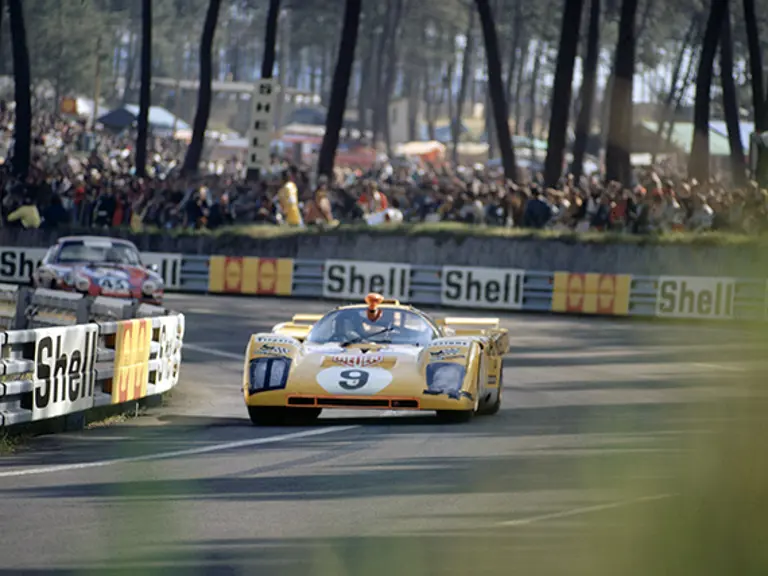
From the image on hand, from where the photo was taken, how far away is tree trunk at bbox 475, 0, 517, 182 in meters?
46.8

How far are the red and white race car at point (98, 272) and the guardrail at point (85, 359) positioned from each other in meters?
9.22

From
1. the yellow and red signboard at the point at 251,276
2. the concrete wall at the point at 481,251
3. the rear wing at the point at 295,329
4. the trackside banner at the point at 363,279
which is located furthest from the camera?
the yellow and red signboard at the point at 251,276

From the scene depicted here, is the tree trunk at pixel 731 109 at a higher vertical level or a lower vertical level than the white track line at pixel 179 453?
higher

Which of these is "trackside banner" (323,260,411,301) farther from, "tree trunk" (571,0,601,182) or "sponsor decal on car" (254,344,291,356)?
"sponsor decal on car" (254,344,291,356)

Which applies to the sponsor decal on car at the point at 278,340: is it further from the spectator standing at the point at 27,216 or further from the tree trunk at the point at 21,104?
the tree trunk at the point at 21,104

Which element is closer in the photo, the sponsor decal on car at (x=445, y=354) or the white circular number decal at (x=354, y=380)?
the white circular number decal at (x=354, y=380)

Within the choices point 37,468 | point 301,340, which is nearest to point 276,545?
point 37,468

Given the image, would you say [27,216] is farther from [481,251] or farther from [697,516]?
[697,516]

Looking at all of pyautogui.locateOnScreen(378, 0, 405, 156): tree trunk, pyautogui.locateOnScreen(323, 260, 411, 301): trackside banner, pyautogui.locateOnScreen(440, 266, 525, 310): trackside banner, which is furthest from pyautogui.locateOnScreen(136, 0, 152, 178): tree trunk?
pyautogui.locateOnScreen(378, 0, 405, 156): tree trunk

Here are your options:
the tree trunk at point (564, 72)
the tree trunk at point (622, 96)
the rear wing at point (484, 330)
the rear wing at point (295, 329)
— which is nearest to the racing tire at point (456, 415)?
the rear wing at point (484, 330)

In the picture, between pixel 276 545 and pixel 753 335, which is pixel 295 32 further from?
pixel 276 545

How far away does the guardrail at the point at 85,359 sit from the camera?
559 inches

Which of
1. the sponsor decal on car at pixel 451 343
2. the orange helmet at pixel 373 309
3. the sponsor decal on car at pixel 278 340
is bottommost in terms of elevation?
the sponsor decal on car at pixel 278 340

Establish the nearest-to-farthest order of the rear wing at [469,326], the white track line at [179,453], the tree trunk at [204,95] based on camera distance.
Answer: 1. the white track line at [179,453]
2. the rear wing at [469,326]
3. the tree trunk at [204,95]
